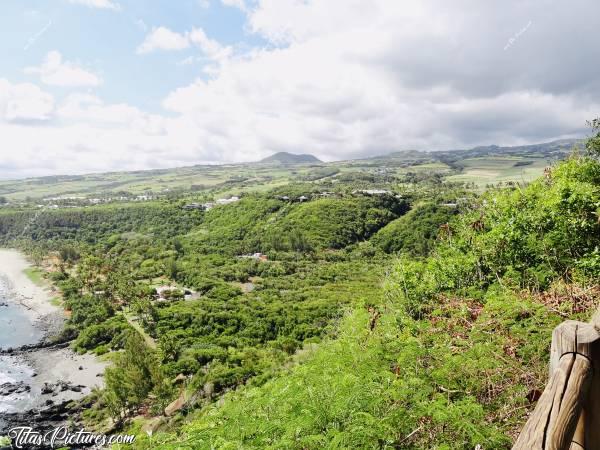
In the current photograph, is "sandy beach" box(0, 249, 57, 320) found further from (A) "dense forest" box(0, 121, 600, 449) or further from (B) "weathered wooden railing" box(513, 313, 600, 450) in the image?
(B) "weathered wooden railing" box(513, 313, 600, 450)

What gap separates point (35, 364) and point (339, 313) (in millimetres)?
39523

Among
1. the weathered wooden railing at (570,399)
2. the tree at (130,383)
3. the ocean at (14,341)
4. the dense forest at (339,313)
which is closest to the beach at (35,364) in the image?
the ocean at (14,341)

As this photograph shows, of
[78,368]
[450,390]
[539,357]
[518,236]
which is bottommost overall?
[78,368]

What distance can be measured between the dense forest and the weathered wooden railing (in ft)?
5.40

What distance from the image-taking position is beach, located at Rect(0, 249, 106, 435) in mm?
35094

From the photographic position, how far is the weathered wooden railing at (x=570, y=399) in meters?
1.52

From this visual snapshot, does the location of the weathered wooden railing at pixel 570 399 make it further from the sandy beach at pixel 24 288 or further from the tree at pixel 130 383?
the sandy beach at pixel 24 288

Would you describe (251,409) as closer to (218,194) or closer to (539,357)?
(539,357)

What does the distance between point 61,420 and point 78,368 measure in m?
11.5

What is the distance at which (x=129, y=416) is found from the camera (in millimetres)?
31031

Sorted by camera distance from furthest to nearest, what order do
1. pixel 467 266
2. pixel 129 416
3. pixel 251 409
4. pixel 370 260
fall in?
pixel 370 260 → pixel 129 416 → pixel 467 266 → pixel 251 409

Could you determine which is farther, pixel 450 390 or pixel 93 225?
pixel 93 225

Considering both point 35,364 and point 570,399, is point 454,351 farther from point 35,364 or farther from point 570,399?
point 35,364

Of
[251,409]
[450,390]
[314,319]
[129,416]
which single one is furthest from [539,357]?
[314,319]
